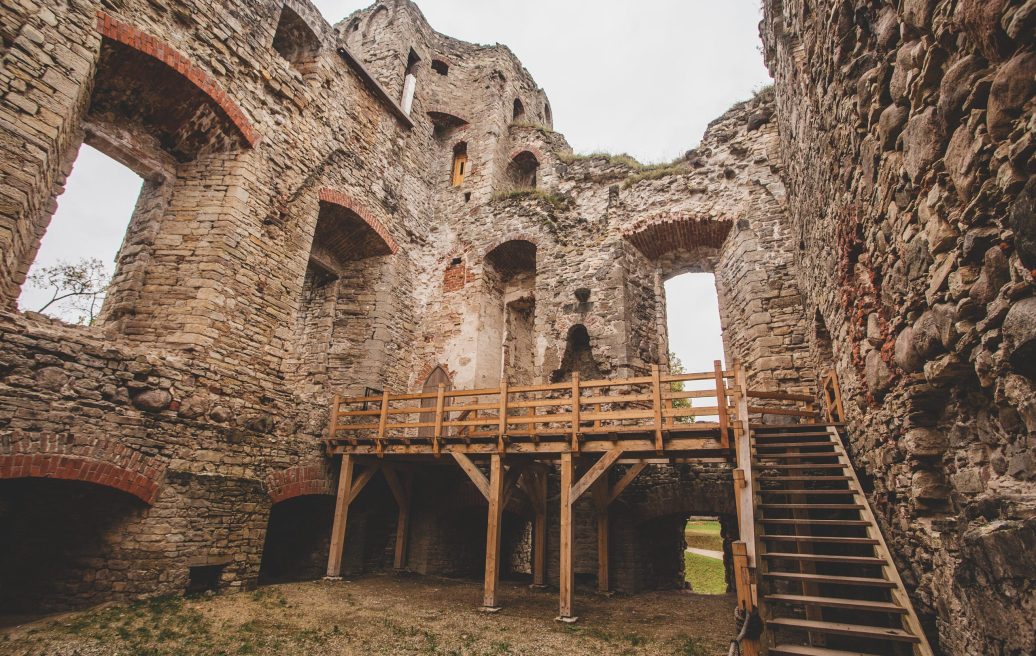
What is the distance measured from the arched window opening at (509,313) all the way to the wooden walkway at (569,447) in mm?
2577

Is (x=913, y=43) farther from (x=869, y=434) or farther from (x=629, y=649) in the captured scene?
(x=629, y=649)

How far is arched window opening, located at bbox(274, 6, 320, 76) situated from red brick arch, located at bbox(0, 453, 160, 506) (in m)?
7.96

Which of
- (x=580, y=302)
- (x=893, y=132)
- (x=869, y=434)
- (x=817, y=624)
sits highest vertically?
(x=580, y=302)

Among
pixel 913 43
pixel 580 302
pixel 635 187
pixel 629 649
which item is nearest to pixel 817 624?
pixel 629 649

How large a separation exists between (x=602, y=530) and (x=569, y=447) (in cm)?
231

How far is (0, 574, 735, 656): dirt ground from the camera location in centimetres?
456

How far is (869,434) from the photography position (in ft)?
15.4

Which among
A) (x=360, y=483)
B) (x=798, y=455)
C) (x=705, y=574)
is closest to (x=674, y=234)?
(x=798, y=455)

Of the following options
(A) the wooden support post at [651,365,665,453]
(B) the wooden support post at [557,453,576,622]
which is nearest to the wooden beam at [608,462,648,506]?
(A) the wooden support post at [651,365,665,453]

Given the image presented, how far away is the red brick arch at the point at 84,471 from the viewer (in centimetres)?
480

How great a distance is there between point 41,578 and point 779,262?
10.9 metres

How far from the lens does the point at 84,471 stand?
5262 millimetres

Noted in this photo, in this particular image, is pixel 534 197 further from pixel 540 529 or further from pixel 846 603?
pixel 846 603

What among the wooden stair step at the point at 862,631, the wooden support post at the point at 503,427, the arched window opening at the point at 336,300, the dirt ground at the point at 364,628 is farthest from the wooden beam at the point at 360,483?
the wooden stair step at the point at 862,631
